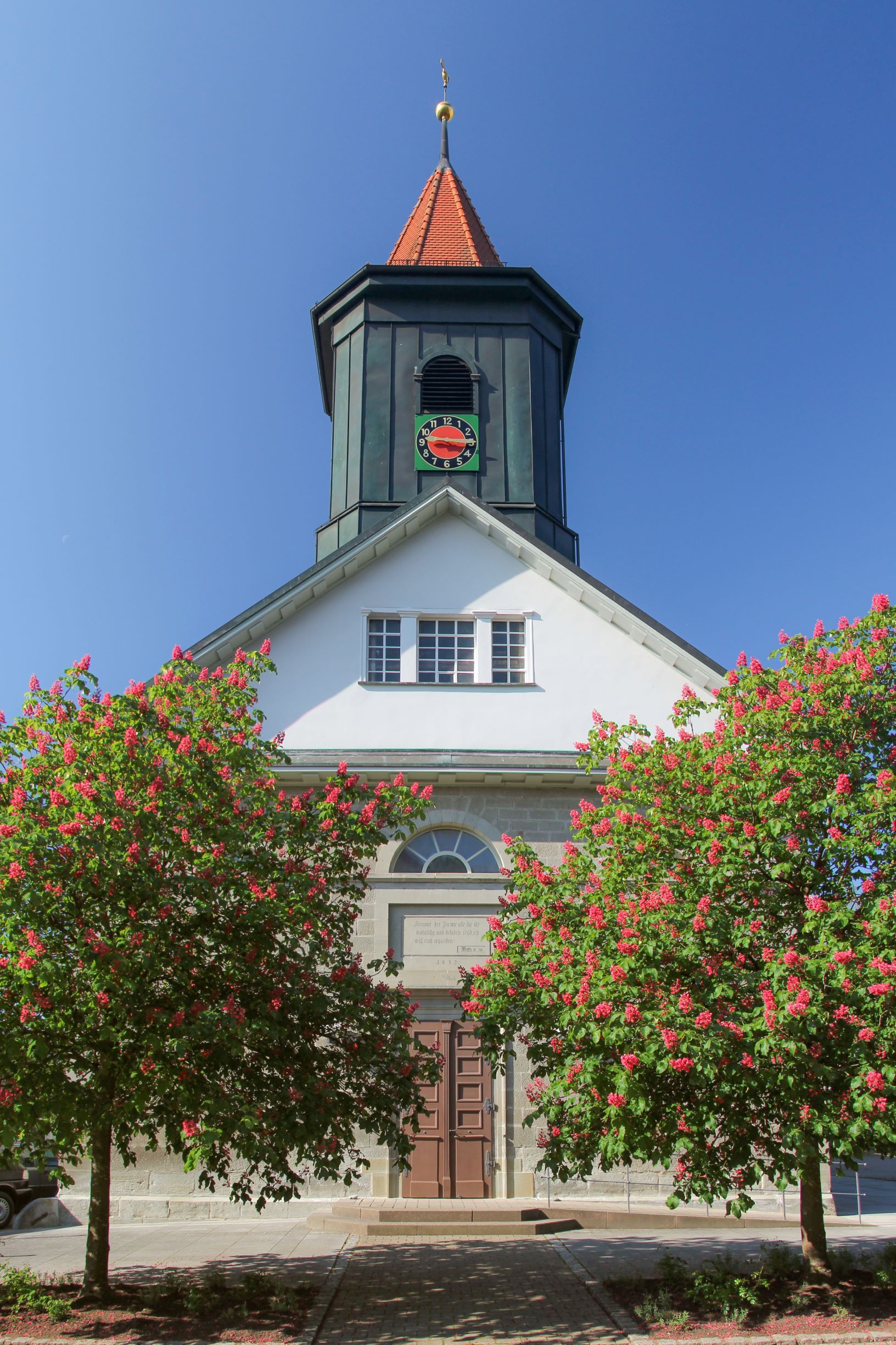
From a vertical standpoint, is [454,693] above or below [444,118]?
below

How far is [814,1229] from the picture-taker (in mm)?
10023

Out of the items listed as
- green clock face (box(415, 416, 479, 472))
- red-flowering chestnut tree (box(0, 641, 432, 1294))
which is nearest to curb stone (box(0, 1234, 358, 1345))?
red-flowering chestnut tree (box(0, 641, 432, 1294))

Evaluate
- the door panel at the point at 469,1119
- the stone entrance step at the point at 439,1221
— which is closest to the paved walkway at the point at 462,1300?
the stone entrance step at the point at 439,1221

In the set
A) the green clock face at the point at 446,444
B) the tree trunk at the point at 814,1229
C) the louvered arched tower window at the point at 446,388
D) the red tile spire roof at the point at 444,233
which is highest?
the red tile spire roof at the point at 444,233

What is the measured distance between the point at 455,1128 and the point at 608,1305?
5755 mm

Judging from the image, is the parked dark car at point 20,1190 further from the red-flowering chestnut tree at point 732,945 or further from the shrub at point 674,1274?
the shrub at point 674,1274

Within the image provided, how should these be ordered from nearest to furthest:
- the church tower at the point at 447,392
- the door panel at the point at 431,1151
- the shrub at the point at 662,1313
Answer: the shrub at the point at 662,1313 → the door panel at the point at 431,1151 → the church tower at the point at 447,392

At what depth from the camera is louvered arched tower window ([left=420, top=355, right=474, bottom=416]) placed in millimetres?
21109

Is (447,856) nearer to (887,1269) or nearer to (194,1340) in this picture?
(887,1269)

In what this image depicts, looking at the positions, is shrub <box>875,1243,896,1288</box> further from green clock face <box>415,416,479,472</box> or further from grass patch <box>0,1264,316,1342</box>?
green clock face <box>415,416,479,472</box>

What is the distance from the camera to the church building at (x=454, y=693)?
15227 millimetres

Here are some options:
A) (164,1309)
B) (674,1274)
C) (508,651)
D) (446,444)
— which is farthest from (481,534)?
(164,1309)

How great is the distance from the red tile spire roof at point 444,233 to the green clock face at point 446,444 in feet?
11.9

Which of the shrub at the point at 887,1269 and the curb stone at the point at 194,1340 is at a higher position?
the shrub at the point at 887,1269
